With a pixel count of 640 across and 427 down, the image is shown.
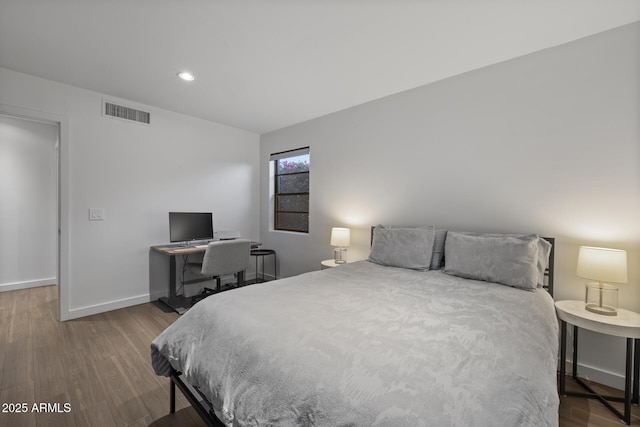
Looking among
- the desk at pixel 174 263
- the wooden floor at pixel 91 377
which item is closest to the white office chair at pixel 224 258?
the desk at pixel 174 263

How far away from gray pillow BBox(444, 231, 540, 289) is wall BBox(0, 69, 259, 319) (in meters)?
3.42

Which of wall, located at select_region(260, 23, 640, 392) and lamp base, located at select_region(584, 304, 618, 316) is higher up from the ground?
wall, located at select_region(260, 23, 640, 392)

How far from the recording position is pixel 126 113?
10.9 ft

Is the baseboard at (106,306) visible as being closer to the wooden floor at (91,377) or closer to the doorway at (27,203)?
the wooden floor at (91,377)

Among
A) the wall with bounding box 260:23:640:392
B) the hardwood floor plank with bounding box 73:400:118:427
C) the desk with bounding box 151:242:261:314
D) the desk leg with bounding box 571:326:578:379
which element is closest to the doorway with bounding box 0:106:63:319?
the desk with bounding box 151:242:261:314

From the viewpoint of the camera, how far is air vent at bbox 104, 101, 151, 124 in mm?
3193

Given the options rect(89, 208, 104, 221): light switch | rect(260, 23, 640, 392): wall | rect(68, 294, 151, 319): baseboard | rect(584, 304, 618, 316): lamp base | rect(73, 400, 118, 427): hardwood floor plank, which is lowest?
rect(73, 400, 118, 427): hardwood floor plank

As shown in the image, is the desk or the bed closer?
the bed

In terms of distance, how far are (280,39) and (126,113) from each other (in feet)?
7.83

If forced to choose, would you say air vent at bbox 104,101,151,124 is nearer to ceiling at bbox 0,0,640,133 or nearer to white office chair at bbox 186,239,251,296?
ceiling at bbox 0,0,640,133

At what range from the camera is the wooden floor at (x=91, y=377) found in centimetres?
165

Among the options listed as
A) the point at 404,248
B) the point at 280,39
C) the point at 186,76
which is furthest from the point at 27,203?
the point at 404,248

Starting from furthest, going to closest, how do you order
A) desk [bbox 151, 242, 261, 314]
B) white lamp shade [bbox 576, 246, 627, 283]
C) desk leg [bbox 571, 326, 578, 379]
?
1. desk [bbox 151, 242, 261, 314]
2. desk leg [bbox 571, 326, 578, 379]
3. white lamp shade [bbox 576, 246, 627, 283]

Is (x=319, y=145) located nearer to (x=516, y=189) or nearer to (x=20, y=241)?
(x=516, y=189)
